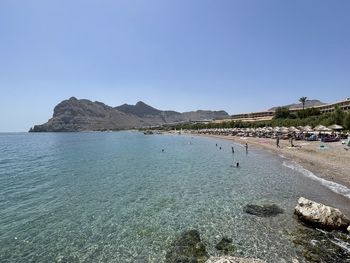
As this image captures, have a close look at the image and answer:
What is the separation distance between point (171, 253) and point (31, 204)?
42.8 ft

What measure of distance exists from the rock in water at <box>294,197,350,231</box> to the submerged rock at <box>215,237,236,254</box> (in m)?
4.82

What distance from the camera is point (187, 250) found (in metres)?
11.1

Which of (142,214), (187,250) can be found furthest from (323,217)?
(142,214)

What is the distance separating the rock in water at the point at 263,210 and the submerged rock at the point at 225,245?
13.4 ft

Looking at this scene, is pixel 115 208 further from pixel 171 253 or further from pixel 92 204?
pixel 171 253

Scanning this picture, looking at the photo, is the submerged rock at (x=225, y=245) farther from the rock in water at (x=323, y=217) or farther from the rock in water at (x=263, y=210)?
the rock in water at (x=323, y=217)

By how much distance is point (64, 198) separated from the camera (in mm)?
19953

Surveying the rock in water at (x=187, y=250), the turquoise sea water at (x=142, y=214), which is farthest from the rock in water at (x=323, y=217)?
the rock in water at (x=187, y=250)

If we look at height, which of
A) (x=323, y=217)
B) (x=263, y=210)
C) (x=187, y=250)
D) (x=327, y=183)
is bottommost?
(x=327, y=183)

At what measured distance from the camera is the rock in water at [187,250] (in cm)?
1034

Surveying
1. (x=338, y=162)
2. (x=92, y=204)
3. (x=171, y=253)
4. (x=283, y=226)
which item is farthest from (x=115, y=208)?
(x=338, y=162)

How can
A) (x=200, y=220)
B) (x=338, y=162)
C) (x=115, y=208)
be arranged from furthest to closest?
(x=338, y=162), (x=115, y=208), (x=200, y=220)

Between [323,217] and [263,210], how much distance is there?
367 cm

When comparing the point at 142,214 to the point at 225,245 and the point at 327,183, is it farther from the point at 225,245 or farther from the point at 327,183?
the point at 327,183
